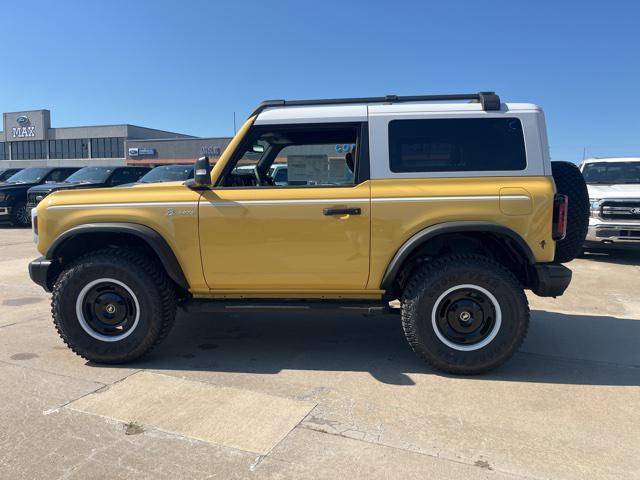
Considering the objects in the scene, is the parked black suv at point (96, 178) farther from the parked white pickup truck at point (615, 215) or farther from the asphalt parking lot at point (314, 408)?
the parked white pickup truck at point (615, 215)

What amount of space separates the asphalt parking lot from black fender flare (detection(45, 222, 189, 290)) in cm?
80

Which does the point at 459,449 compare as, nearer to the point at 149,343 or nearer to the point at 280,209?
the point at 280,209

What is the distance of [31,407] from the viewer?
10.5 ft

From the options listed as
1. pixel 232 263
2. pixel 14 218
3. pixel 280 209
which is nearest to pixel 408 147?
pixel 280 209

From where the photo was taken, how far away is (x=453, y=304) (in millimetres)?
3781

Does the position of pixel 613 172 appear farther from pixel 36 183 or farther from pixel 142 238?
pixel 36 183

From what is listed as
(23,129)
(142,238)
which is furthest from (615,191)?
(23,129)

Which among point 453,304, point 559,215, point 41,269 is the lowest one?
point 453,304

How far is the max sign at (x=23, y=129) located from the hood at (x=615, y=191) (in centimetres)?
7207

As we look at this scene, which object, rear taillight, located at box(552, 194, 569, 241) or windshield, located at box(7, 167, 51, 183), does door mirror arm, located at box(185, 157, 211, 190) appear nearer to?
rear taillight, located at box(552, 194, 569, 241)

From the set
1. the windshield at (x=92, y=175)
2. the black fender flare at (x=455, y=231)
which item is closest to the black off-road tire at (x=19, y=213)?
the windshield at (x=92, y=175)

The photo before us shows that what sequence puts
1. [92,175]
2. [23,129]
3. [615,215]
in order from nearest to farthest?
[615,215]
[92,175]
[23,129]

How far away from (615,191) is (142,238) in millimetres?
8152

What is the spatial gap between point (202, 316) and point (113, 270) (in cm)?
171
